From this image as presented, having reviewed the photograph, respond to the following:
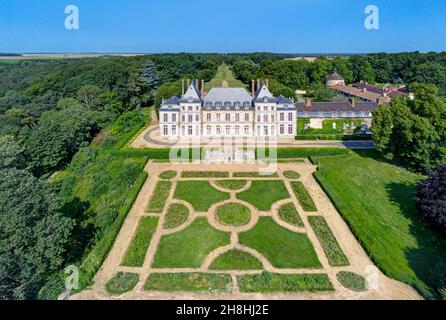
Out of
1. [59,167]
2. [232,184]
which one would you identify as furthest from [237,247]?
[59,167]

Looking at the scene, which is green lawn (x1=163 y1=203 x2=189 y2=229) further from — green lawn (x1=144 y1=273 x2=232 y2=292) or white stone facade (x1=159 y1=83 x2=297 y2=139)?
white stone facade (x1=159 y1=83 x2=297 y2=139)

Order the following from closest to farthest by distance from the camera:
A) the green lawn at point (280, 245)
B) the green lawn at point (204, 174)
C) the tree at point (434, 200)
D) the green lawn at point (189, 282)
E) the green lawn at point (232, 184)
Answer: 1. the green lawn at point (189, 282)
2. the green lawn at point (280, 245)
3. the tree at point (434, 200)
4. the green lawn at point (232, 184)
5. the green lawn at point (204, 174)

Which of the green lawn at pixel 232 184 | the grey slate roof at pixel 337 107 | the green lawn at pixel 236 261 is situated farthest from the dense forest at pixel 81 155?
the grey slate roof at pixel 337 107

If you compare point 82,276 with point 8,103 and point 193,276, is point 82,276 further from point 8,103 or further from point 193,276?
point 8,103

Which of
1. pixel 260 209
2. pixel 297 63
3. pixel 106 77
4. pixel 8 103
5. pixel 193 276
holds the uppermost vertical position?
pixel 297 63

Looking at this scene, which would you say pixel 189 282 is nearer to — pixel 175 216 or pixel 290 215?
pixel 175 216

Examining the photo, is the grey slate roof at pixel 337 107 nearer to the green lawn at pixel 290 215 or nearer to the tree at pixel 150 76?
the green lawn at pixel 290 215
